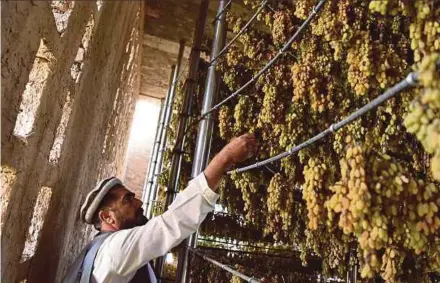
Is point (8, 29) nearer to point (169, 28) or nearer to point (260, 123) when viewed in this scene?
point (260, 123)

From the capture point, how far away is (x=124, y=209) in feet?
7.63

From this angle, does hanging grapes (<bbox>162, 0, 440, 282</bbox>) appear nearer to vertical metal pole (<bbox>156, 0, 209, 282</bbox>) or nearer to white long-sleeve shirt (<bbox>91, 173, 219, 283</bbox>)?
white long-sleeve shirt (<bbox>91, 173, 219, 283</bbox>)

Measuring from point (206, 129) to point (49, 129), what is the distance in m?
1.07

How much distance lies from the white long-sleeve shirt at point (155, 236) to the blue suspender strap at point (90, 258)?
0.15 ft

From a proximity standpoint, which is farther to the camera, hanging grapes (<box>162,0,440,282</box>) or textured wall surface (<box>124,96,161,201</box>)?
textured wall surface (<box>124,96,161,201</box>)

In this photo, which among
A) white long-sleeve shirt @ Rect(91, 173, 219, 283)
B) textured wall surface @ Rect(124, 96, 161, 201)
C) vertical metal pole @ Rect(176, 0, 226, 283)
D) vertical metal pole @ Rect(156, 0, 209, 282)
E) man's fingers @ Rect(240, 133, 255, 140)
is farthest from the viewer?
textured wall surface @ Rect(124, 96, 161, 201)

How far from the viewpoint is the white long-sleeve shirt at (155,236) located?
5.73ft

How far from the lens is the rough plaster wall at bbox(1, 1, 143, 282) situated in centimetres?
126

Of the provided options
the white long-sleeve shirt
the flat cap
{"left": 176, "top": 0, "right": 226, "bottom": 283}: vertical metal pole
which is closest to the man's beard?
the flat cap

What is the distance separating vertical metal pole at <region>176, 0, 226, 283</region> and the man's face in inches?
15.1

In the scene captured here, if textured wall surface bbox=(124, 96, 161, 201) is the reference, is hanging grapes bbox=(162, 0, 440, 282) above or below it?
below

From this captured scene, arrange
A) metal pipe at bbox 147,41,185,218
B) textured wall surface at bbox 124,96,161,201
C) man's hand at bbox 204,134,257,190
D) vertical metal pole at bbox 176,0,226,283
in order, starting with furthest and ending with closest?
textured wall surface at bbox 124,96,161,201 < metal pipe at bbox 147,41,185,218 < vertical metal pole at bbox 176,0,226,283 < man's hand at bbox 204,134,257,190

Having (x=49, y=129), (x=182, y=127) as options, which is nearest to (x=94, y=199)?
(x=49, y=129)

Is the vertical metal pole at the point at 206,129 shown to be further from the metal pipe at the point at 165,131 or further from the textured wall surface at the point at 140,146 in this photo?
the textured wall surface at the point at 140,146
